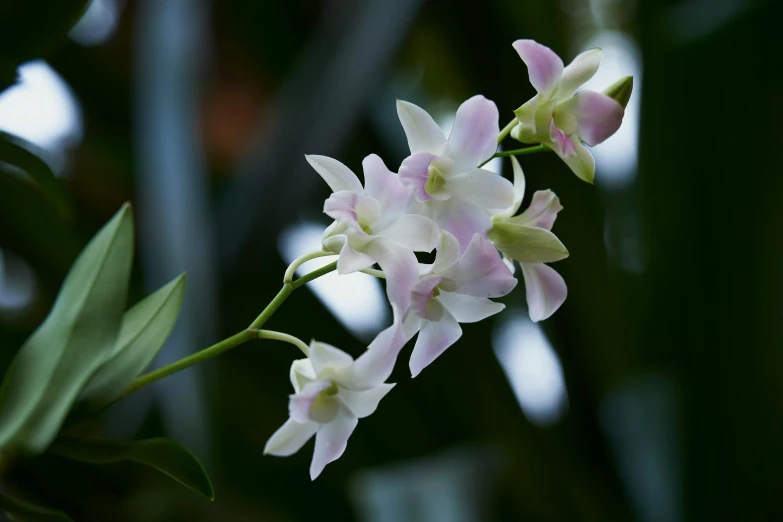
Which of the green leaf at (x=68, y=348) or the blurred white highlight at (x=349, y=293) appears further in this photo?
the blurred white highlight at (x=349, y=293)

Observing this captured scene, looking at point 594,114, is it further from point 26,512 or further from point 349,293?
point 349,293

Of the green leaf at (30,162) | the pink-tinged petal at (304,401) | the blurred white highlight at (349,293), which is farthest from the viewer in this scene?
the blurred white highlight at (349,293)

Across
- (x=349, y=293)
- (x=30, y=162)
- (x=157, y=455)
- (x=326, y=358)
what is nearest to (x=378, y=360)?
(x=326, y=358)

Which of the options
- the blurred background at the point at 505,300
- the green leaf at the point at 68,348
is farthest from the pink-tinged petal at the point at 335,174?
the blurred background at the point at 505,300

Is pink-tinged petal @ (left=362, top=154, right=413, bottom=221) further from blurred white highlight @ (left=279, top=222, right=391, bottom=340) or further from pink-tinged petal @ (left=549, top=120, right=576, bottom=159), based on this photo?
blurred white highlight @ (left=279, top=222, right=391, bottom=340)

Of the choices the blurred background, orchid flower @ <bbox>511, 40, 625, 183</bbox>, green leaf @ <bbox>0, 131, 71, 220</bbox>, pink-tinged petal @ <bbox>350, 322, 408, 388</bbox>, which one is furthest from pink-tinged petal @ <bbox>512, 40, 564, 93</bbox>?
the blurred background

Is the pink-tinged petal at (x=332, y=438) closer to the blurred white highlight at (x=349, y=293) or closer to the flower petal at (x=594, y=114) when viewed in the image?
the flower petal at (x=594, y=114)
